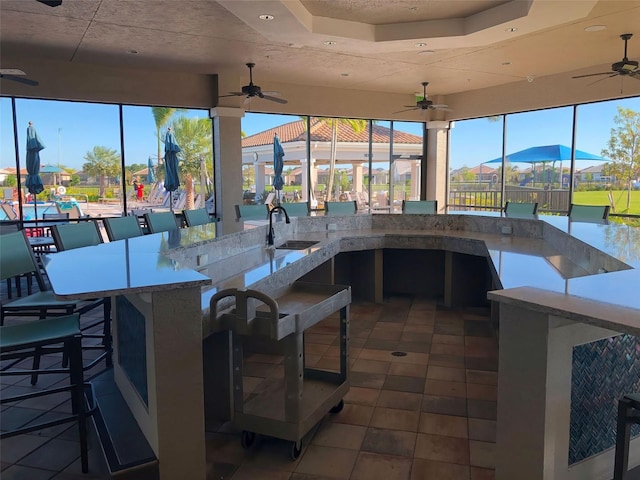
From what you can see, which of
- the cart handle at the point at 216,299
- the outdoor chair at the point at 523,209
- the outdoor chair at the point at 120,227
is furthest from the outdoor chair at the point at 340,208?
the cart handle at the point at 216,299

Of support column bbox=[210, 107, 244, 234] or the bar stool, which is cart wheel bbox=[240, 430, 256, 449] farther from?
support column bbox=[210, 107, 244, 234]

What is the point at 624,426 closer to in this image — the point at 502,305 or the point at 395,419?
the point at 502,305

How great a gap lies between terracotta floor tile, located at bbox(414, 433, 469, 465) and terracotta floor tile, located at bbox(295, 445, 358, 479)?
0.32 meters

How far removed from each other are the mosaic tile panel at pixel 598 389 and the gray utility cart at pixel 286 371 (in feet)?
3.54

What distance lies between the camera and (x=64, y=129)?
7.10 meters

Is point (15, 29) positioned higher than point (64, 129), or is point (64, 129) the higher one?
point (15, 29)

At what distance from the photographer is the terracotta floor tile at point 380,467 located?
2.06 m

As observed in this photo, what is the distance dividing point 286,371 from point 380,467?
1.93 ft

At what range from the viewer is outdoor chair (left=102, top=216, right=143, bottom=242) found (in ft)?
12.3

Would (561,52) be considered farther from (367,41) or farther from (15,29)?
(15,29)

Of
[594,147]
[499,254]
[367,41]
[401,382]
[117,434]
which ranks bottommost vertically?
[401,382]

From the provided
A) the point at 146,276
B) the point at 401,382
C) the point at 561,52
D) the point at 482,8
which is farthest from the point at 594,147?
the point at 146,276

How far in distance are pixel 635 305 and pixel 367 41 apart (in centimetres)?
456

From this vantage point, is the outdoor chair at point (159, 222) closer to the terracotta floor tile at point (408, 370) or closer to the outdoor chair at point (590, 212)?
the terracotta floor tile at point (408, 370)
